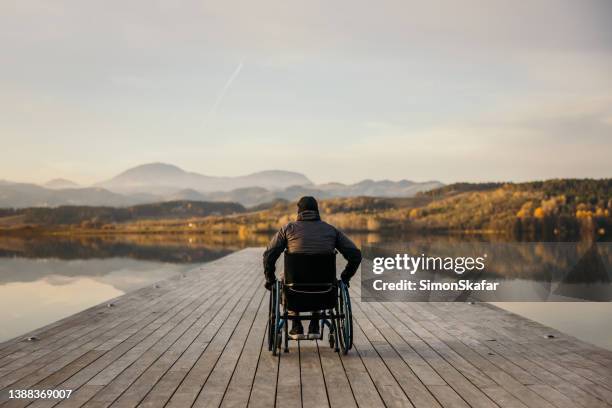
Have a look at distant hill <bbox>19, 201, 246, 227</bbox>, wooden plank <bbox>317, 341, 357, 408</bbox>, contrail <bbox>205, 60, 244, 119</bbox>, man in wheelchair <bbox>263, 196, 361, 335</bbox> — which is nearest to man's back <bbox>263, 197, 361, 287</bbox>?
man in wheelchair <bbox>263, 196, 361, 335</bbox>

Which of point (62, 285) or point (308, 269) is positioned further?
point (62, 285)

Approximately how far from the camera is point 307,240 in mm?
4281

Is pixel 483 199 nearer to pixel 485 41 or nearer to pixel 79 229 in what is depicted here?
pixel 485 41

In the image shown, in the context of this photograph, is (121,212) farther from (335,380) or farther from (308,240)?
(335,380)

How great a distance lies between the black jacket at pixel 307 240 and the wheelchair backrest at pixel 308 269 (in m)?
0.06

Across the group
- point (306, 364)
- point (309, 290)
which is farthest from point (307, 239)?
point (306, 364)

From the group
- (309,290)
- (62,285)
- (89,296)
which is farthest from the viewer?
(62,285)

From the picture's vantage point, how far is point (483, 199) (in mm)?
65312

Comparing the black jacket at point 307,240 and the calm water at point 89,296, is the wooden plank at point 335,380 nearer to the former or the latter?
the black jacket at point 307,240

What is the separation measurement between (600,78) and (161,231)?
5155 centimetres

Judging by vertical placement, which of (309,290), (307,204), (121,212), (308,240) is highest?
(307,204)

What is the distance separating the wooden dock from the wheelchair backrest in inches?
23.4

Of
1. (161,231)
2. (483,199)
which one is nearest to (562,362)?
(483,199)

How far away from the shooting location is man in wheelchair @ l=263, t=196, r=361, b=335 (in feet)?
14.0
